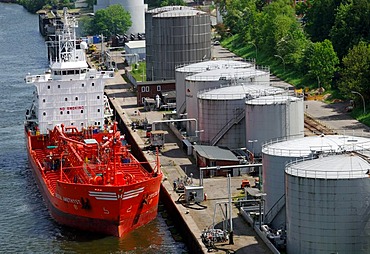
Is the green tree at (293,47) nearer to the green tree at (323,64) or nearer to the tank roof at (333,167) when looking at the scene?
the green tree at (323,64)

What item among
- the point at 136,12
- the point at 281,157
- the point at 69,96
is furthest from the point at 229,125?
the point at 136,12

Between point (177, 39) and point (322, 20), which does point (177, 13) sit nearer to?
point (177, 39)

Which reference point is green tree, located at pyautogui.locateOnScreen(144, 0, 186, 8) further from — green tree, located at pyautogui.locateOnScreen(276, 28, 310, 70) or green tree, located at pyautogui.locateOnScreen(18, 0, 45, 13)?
green tree, located at pyautogui.locateOnScreen(276, 28, 310, 70)

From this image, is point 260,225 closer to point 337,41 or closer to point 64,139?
point 64,139

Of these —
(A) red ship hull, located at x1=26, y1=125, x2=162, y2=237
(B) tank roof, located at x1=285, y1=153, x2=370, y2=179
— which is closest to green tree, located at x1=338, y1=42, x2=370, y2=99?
(A) red ship hull, located at x1=26, y1=125, x2=162, y2=237

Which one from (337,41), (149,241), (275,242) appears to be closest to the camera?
(275,242)

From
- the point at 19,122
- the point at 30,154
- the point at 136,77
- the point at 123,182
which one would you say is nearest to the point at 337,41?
the point at 136,77

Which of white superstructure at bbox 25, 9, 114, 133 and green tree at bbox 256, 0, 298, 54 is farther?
green tree at bbox 256, 0, 298, 54
